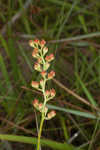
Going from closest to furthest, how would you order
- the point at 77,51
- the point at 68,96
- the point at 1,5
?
the point at 68,96 < the point at 77,51 < the point at 1,5

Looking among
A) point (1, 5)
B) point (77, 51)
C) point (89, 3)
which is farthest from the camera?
point (89, 3)

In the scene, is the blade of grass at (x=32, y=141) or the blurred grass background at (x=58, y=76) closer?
the blade of grass at (x=32, y=141)

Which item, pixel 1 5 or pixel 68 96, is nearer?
pixel 68 96

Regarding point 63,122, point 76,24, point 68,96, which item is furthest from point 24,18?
point 63,122

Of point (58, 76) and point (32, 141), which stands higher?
point (32, 141)

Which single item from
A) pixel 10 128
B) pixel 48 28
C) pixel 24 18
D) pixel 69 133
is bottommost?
pixel 69 133

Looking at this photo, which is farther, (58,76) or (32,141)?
(58,76)

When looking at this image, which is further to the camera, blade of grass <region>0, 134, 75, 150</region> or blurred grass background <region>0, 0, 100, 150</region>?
blurred grass background <region>0, 0, 100, 150</region>

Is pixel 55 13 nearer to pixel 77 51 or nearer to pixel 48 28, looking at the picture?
pixel 48 28
